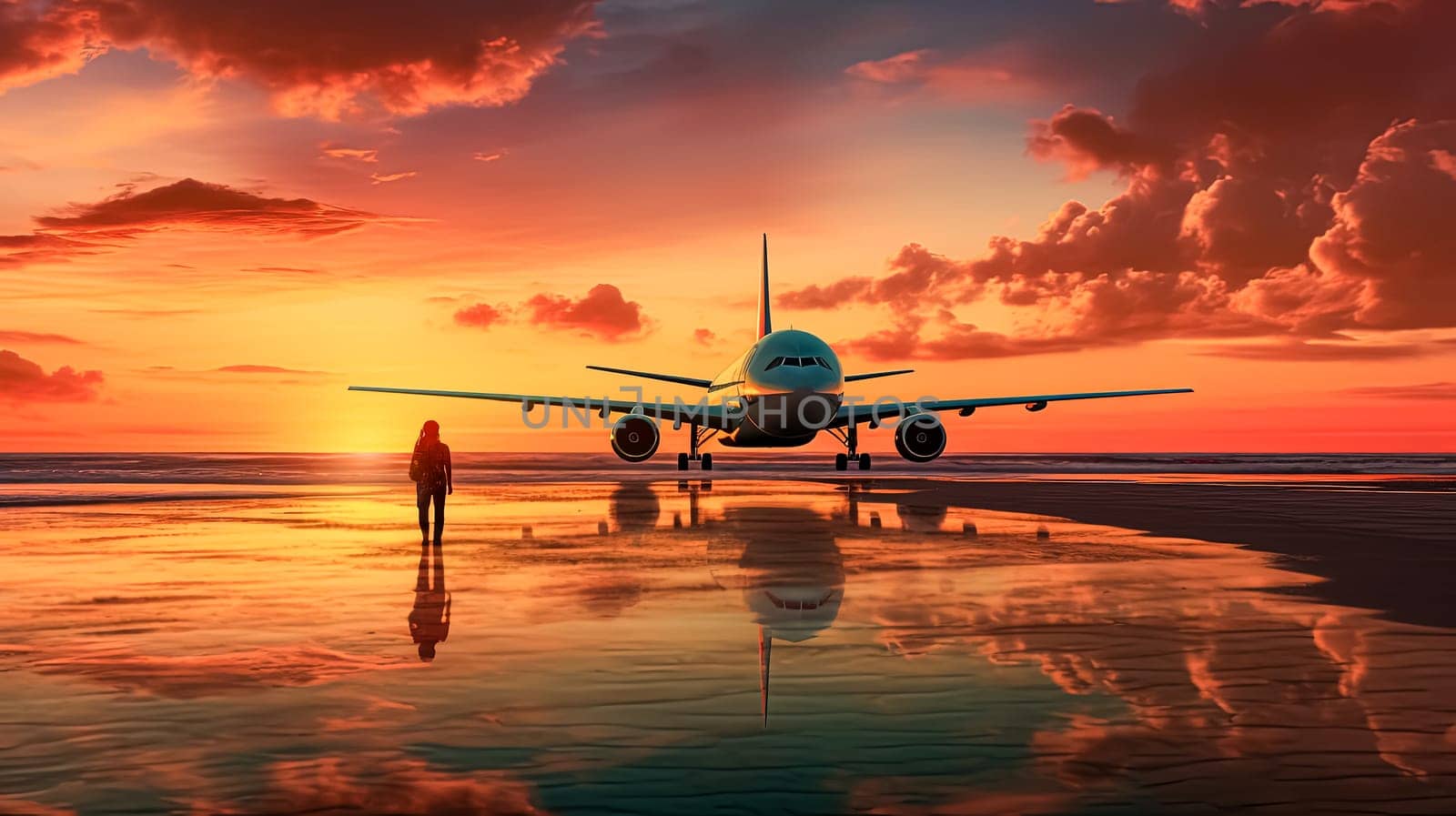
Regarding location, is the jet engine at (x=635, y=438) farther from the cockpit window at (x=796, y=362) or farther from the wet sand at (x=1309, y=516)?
the wet sand at (x=1309, y=516)

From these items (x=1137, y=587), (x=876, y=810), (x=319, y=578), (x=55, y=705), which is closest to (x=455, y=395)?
(x=319, y=578)

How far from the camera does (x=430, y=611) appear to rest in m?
11.7

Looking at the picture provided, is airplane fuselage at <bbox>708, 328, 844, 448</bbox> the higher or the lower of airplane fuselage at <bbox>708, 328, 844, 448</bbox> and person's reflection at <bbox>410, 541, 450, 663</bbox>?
the higher

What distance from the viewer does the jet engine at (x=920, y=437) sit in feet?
153

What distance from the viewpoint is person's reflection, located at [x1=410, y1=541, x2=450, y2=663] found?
391 inches

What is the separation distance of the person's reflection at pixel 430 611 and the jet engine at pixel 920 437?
106ft

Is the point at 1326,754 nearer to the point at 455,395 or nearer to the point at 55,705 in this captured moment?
the point at 55,705

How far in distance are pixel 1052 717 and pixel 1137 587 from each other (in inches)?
257

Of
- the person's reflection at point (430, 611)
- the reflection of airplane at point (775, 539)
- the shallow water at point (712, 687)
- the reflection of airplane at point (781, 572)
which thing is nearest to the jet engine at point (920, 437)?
the reflection of airplane at point (775, 539)

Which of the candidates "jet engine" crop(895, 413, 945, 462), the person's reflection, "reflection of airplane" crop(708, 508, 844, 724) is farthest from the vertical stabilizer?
"jet engine" crop(895, 413, 945, 462)

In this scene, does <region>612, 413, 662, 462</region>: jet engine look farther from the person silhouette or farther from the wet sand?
the person silhouette

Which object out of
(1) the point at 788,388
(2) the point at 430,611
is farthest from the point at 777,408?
(2) the point at 430,611

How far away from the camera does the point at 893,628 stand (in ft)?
34.5

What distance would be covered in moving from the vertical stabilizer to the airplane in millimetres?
32843
